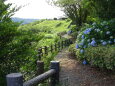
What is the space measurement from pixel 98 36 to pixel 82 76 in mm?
2035

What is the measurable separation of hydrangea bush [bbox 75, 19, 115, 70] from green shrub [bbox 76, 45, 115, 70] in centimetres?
31

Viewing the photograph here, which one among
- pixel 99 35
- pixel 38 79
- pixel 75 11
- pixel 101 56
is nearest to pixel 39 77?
pixel 38 79

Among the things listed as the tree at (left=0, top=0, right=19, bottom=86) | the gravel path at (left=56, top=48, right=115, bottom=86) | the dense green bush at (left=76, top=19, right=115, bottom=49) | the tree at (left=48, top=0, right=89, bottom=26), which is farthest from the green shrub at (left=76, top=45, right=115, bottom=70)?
the tree at (left=48, top=0, right=89, bottom=26)

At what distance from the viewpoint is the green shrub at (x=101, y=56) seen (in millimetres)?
7172

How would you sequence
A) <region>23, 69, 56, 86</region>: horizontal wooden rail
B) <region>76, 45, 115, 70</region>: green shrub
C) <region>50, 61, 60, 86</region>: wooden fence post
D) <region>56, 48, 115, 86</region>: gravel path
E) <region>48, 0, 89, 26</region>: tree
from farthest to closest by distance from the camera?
1. <region>48, 0, 89, 26</region>: tree
2. <region>76, 45, 115, 70</region>: green shrub
3. <region>56, 48, 115, 86</region>: gravel path
4. <region>50, 61, 60, 86</region>: wooden fence post
5. <region>23, 69, 56, 86</region>: horizontal wooden rail

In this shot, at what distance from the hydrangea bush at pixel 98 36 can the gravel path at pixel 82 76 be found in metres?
0.65

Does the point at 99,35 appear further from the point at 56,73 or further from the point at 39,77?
the point at 39,77

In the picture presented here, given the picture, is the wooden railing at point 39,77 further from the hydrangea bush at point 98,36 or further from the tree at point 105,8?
the tree at point 105,8

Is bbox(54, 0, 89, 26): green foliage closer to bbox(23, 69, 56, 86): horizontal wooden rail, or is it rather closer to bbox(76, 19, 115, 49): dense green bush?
bbox(76, 19, 115, 49): dense green bush

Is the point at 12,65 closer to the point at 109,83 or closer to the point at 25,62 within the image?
the point at 25,62

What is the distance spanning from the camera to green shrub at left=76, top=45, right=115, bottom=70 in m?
7.17

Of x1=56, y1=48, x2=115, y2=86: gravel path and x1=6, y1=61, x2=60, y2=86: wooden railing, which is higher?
x1=6, y1=61, x2=60, y2=86: wooden railing

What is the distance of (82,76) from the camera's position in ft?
24.3

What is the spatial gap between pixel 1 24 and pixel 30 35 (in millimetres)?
600
